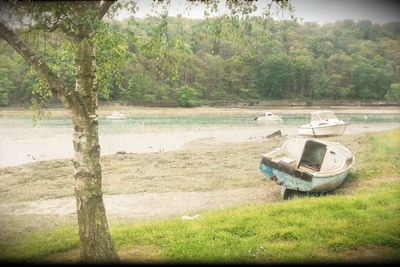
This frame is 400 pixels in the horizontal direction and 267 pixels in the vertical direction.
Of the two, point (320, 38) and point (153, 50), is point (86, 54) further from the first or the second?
point (320, 38)

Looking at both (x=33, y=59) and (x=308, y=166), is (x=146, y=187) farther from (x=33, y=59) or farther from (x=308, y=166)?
(x=33, y=59)

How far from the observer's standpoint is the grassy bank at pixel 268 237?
7.50 meters

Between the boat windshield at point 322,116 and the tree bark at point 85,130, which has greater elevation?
the tree bark at point 85,130

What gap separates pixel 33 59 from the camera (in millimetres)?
6520

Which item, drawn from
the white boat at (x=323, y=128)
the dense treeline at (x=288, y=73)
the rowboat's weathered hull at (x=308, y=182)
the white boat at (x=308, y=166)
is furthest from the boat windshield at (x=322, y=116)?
the dense treeline at (x=288, y=73)

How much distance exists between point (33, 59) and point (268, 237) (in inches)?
232

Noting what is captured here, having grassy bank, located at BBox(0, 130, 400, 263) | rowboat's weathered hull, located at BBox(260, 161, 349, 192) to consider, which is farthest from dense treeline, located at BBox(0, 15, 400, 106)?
grassy bank, located at BBox(0, 130, 400, 263)

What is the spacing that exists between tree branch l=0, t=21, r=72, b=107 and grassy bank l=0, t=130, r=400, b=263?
348 cm

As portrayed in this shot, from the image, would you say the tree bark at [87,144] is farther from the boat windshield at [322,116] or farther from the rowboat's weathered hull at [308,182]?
the boat windshield at [322,116]

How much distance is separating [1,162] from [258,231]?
2258cm

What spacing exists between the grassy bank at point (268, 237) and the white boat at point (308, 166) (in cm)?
285

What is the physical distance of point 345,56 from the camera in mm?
123875

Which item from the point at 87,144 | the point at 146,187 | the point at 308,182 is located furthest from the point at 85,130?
the point at 146,187

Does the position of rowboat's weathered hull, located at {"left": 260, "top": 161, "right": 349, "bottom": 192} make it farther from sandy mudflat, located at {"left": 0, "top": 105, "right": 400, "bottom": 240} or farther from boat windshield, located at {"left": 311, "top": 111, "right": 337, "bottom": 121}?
boat windshield, located at {"left": 311, "top": 111, "right": 337, "bottom": 121}
